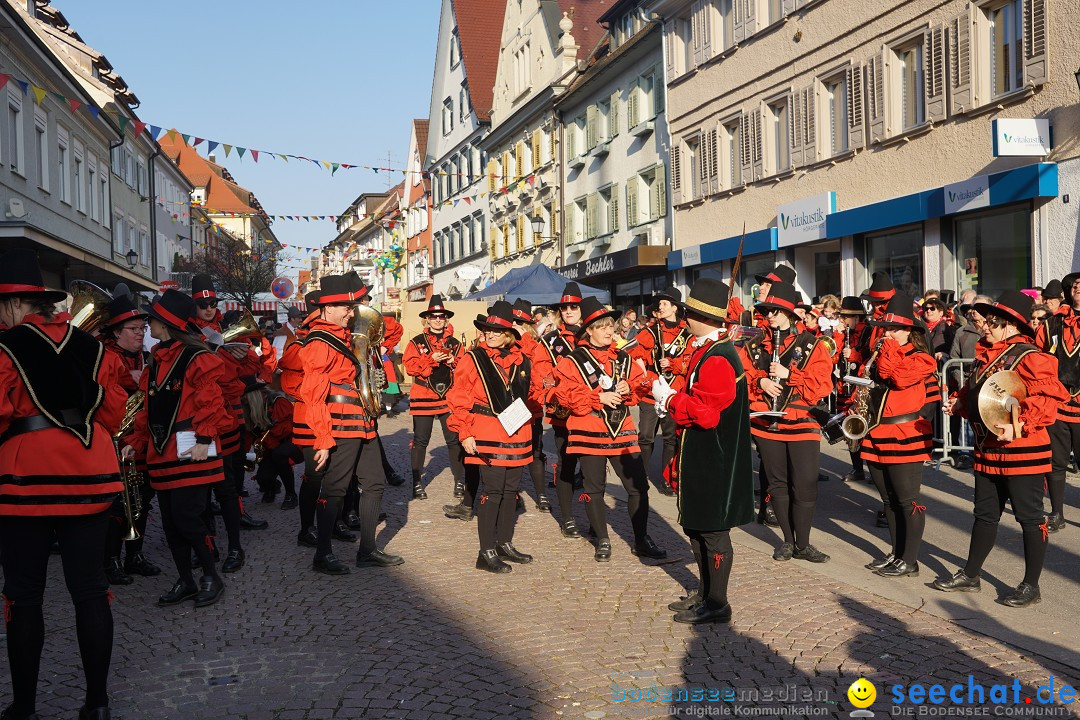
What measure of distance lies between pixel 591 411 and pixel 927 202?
36.8ft

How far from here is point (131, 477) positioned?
24.2 feet

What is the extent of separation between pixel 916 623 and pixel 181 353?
4.87m

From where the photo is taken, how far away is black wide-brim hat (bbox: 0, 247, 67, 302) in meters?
4.61

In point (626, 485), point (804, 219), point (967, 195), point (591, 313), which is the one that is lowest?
point (626, 485)

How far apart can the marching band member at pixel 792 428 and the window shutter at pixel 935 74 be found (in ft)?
34.2

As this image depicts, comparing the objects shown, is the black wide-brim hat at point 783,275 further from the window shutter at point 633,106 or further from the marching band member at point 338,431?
the window shutter at point 633,106

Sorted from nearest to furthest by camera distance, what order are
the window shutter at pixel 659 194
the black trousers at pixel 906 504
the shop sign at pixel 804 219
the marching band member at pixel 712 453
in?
the marching band member at pixel 712 453
the black trousers at pixel 906 504
the shop sign at pixel 804 219
the window shutter at pixel 659 194

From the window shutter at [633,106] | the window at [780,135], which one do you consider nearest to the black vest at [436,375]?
the window at [780,135]

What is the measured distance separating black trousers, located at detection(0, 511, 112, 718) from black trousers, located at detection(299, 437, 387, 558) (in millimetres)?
2602

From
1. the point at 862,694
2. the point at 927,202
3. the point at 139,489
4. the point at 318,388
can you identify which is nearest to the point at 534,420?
the point at 318,388

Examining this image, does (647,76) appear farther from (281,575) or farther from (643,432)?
(281,575)

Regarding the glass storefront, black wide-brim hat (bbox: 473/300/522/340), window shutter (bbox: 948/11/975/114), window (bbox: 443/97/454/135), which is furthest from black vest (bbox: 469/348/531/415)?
window (bbox: 443/97/454/135)

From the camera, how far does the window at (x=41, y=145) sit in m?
26.4

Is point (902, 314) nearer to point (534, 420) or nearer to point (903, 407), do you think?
point (903, 407)
